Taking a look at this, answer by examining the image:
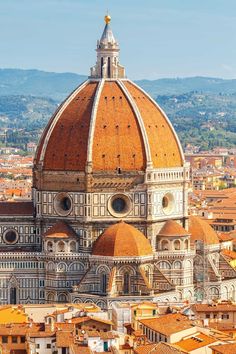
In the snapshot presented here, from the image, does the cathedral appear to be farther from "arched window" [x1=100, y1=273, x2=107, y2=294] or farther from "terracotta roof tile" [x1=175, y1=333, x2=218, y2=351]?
"terracotta roof tile" [x1=175, y1=333, x2=218, y2=351]

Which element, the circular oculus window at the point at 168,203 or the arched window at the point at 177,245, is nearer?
the arched window at the point at 177,245

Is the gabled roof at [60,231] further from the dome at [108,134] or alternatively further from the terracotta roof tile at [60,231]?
the dome at [108,134]

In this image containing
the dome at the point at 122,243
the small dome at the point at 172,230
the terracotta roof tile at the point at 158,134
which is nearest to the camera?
the dome at the point at 122,243

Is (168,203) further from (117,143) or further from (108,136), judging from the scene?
(108,136)

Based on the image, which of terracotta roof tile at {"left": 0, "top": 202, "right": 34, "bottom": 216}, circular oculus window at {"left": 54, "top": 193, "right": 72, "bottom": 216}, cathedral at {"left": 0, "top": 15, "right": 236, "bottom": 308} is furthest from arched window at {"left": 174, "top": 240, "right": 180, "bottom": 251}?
terracotta roof tile at {"left": 0, "top": 202, "right": 34, "bottom": 216}

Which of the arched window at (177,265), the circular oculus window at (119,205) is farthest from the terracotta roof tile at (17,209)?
the arched window at (177,265)

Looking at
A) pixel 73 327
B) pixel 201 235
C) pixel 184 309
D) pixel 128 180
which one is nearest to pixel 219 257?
pixel 201 235
